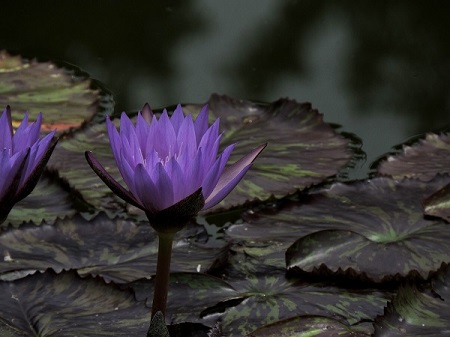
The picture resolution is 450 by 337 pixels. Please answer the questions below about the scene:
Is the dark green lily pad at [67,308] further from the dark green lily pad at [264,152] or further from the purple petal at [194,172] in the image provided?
the dark green lily pad at [264,152]

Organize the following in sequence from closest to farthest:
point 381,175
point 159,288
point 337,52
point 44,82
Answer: point 159,288 → point 381,175 → point 44,82 → point 337,52

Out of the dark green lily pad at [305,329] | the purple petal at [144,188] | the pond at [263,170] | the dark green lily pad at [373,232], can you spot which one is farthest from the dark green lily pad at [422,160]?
the purple petal at [144,188]

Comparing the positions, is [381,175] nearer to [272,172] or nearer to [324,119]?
[272,172]

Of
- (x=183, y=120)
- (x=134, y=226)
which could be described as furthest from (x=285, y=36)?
(x=183, y=120)

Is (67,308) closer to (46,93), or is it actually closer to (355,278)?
(355,278)

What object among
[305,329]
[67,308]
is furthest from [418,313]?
[67,308]
